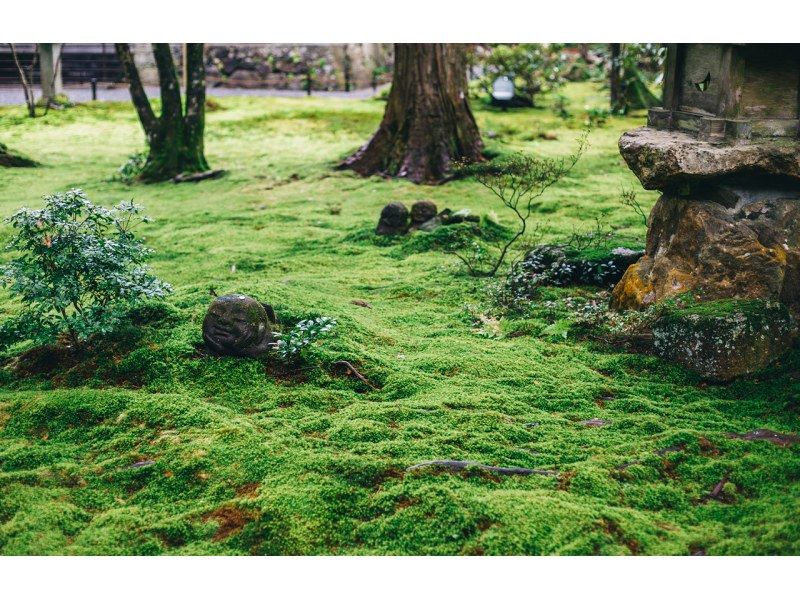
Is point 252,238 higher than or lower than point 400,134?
lower

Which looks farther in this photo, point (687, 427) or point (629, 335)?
point (629, 335)

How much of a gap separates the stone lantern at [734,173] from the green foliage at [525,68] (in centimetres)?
1344

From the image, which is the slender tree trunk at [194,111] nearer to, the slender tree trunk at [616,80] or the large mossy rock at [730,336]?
the large mossy rock at [730,336]

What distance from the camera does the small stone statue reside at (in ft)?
18.1

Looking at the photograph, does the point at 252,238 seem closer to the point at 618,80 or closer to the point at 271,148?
the point at 271,148

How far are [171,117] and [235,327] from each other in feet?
27.9

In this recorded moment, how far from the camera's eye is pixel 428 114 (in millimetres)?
12289

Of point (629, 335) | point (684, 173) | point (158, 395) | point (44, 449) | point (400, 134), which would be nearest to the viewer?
point (44, 449)

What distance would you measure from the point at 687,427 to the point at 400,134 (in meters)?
8.74

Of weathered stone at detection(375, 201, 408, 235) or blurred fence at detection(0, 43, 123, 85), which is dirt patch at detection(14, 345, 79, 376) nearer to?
weathered stone at detection(375, 201, 408, 235)

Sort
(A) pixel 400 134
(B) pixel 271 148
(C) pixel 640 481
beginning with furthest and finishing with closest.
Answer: (B) pixel 271 148, (A) pixel 400 134, (C) pixel 640 481

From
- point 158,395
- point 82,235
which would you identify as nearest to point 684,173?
point 158,395

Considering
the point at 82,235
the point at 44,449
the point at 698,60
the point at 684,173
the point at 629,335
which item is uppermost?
the point at 698,60

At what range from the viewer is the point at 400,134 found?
1263cm
